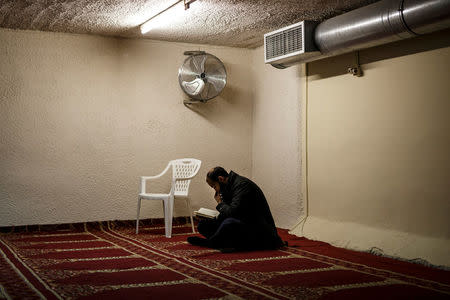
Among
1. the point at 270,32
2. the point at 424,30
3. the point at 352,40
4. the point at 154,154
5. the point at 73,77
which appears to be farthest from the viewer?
the point at 154,154

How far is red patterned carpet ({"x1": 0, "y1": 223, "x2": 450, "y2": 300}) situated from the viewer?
343 centimetres

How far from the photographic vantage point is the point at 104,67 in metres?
6.59

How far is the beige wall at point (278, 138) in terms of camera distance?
21.1 feet

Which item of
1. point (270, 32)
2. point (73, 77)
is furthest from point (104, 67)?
point (270, 32)

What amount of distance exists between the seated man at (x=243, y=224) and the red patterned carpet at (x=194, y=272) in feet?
0.36

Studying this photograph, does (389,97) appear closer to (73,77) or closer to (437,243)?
(437,243)

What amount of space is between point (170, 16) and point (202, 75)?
1275 mm

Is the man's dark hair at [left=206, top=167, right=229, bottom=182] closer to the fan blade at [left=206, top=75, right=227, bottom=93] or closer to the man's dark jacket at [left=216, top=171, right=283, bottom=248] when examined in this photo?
the man's dark jacket at [left=216, top=171, right=283, bottom=248]

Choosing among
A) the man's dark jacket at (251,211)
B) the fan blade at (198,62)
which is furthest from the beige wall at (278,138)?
the man's dark jacket at (251,211)

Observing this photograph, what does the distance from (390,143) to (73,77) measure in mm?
3634

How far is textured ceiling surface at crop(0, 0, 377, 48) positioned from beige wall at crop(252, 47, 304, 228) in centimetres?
62

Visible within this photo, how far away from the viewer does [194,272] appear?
405cm

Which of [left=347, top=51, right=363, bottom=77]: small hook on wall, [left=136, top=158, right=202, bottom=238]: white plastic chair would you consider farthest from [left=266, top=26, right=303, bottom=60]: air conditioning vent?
[left=136, top=158, right=202, bottom=238]: white plastic chair

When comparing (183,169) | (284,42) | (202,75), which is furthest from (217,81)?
(284,42)
